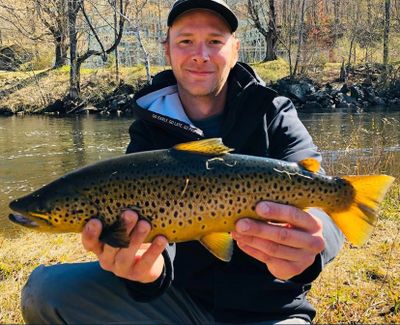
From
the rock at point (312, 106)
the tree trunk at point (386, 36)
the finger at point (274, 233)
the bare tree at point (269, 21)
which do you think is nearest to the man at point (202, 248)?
the finger at point (274, 233)

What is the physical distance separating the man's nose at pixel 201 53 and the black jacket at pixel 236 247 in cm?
26

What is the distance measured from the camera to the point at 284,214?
2154mm

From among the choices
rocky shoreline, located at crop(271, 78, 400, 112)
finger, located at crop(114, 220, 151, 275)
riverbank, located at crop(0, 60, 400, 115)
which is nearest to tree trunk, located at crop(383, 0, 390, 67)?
riverbank, located at crop(0, 60, 400, 115)

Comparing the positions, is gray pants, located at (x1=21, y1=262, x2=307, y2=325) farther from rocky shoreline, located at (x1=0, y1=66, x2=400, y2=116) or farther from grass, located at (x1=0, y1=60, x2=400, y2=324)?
rocky shoreline, located at (x1=0, y1=66, x2=400, y2=116)

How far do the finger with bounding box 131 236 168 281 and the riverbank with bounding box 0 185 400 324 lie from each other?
138cm

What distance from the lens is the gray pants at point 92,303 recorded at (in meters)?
2.64

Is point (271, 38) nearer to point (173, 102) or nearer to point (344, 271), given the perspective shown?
→ point (344, 271)

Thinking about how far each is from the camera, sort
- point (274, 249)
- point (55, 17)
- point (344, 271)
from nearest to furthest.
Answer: point (274, 249)
point (344, 271)
point (55, 17)

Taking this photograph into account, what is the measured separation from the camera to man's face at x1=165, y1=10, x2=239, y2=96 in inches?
125

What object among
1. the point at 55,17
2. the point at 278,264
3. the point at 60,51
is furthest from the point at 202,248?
the point at 60,51

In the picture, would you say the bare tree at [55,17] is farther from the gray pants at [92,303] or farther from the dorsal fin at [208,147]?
the dorsal fin at [208,147]

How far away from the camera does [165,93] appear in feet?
11.0

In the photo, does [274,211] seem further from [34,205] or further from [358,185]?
[34,205]

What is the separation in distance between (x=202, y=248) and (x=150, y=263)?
502 mm
